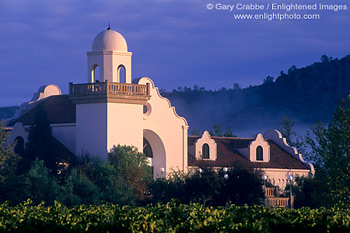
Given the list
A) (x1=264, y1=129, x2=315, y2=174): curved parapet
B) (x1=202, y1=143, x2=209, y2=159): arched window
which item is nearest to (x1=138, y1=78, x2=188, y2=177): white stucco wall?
Answer: (x1=202, y1=143, x2=209, y2=159): arched window

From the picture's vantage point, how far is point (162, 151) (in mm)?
54938

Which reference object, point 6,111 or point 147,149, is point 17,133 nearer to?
point 147,149

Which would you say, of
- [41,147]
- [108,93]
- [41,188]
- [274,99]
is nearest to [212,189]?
[108,93]

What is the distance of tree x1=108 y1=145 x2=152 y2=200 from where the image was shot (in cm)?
4900

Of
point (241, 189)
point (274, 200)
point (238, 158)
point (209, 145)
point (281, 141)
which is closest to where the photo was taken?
point (241, 189)

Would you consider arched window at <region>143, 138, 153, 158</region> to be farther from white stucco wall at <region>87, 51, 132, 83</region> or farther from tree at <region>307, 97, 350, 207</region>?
tree at <region>307, 97, 350, 207</region>

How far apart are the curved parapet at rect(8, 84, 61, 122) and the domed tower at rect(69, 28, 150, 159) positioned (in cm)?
610

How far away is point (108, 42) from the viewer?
52156 mm

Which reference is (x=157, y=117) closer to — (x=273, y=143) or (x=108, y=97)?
(x=108, y=97)

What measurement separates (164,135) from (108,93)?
6.61 meters

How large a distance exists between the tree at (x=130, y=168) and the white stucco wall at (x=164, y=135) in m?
4.05

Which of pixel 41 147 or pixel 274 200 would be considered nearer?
pixel 41 147

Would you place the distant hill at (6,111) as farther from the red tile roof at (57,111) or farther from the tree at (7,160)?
the tree at (7,160)

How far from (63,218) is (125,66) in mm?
30832
